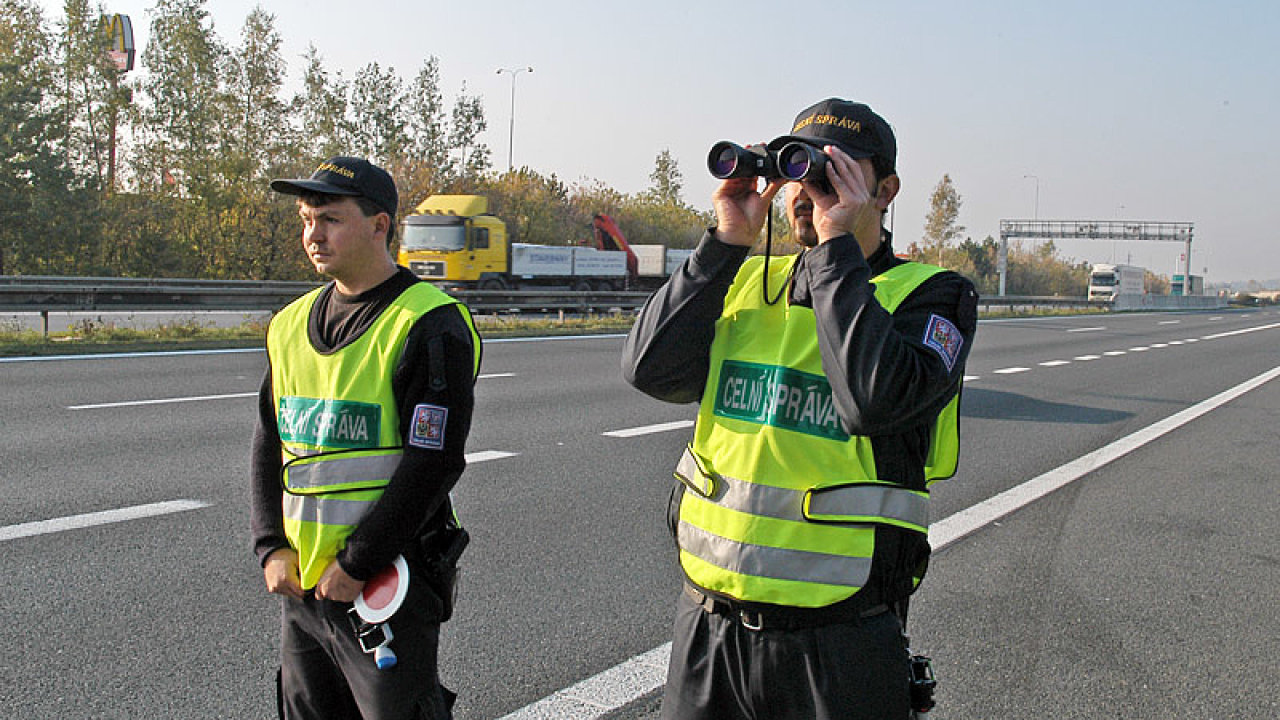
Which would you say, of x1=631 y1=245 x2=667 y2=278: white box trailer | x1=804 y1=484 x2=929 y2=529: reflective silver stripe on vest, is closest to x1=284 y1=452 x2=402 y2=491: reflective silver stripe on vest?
x1=804 y1=484 x2=929 y2=529: reflective silver stripe on vest

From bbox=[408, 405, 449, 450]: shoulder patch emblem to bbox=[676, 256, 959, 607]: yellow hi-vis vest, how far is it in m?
0.59

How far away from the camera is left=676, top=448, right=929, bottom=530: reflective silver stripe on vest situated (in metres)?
2.10

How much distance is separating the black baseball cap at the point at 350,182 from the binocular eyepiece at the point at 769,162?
94cm

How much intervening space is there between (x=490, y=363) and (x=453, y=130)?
1916 inches

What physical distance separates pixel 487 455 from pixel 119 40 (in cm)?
4265

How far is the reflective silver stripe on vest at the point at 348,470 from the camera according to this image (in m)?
2.49

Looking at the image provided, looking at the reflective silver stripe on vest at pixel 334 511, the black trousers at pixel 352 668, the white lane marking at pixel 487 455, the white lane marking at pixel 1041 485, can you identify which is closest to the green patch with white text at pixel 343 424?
the reflective silver stripe on vest at pixel 334 511

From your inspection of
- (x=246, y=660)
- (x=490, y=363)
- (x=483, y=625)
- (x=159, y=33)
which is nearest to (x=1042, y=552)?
(x=483, y=625)

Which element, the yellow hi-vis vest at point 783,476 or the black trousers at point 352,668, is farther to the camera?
the black trousers at point 352,668

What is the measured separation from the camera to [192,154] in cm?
4506

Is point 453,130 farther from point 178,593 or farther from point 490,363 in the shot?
point 178,593

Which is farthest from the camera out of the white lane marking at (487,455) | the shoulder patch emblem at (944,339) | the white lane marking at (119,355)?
the white lane marking at (119,355)

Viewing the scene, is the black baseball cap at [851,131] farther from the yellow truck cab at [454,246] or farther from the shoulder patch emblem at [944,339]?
the yellow truck cab at [454,246]

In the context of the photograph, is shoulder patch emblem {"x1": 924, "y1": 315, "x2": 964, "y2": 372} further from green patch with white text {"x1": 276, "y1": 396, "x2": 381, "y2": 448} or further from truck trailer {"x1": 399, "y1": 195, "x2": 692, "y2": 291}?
truck trailer {"x1": 399, "y1": 195, "x2": 692, "y2": 291}
